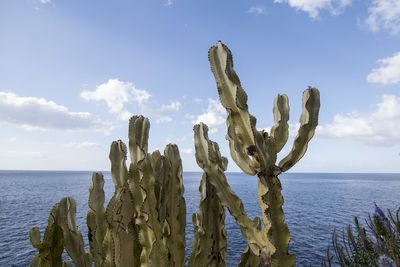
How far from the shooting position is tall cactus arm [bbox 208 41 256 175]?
1250mm

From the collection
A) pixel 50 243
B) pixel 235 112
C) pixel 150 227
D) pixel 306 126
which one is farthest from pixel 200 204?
pixel 50 243

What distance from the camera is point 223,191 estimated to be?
133 cm

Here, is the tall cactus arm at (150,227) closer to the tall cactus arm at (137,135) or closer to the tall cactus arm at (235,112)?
the tall cactus arm at (137,135)

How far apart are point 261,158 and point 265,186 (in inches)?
5.1

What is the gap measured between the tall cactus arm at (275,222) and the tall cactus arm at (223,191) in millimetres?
40

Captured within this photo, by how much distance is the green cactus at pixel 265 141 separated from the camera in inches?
45.3

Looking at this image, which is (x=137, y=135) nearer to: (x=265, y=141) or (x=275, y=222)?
(x=265, y=141)

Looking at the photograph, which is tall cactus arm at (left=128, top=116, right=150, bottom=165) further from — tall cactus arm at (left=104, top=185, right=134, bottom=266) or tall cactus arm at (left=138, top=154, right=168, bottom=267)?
tall cactus arm at (left=104, top=185, right=134, bottom=266)

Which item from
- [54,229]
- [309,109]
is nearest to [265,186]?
[309,109]

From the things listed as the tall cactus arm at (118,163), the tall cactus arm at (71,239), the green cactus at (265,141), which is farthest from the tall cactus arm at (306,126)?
the tall cactus arm at (71,239)

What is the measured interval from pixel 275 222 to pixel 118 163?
3.45 ft

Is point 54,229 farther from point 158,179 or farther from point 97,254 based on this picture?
point 158,179

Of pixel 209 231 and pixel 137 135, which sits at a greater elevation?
pixel 137 135

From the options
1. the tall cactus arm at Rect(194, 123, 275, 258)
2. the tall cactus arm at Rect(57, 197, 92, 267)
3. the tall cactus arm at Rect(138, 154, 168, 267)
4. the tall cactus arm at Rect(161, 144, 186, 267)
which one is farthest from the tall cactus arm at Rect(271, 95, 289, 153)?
the tall cactus arm at Rect(57, 197, 92, 267)
